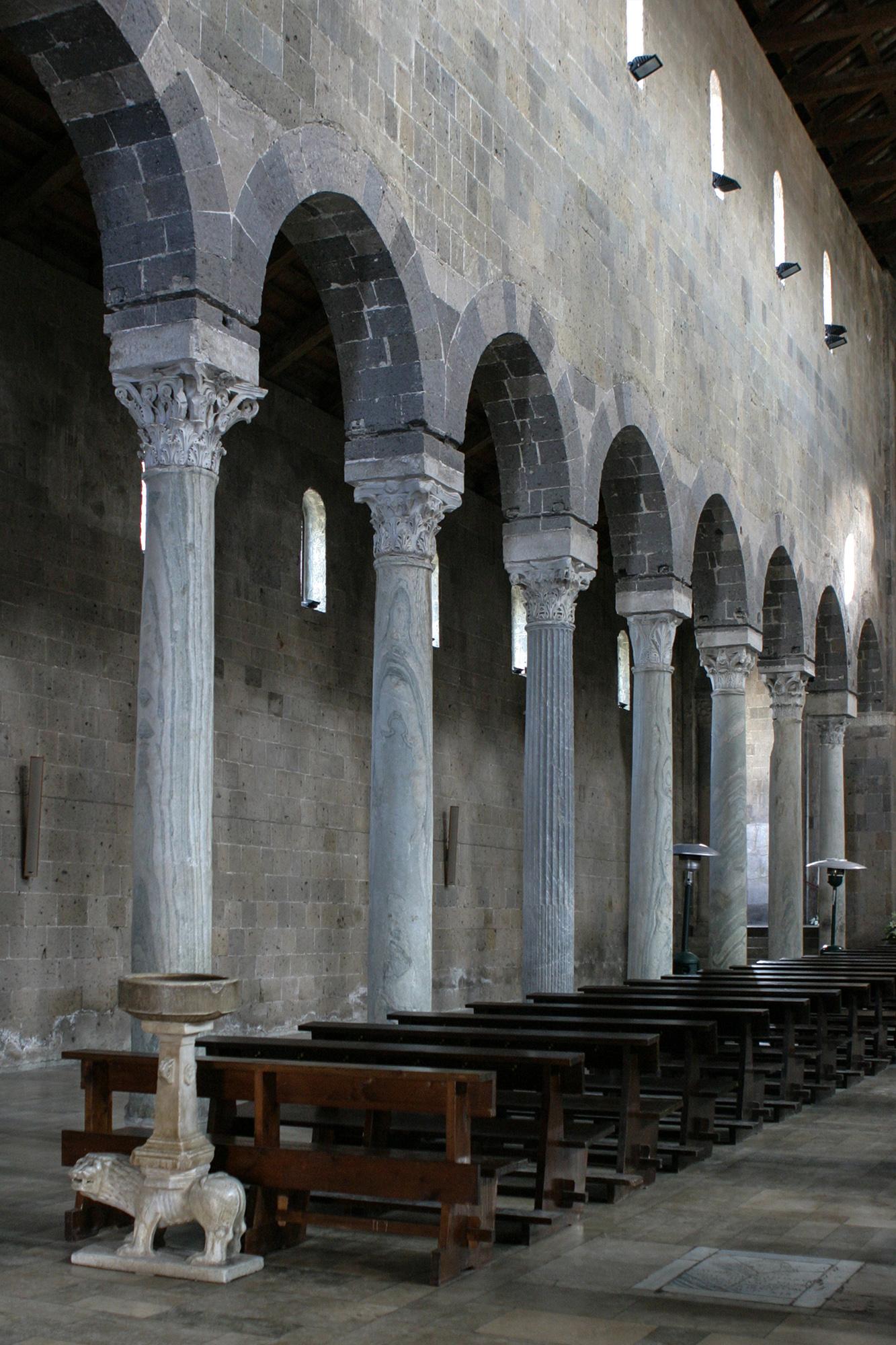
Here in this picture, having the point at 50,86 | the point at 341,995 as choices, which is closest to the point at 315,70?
the point at 50,86

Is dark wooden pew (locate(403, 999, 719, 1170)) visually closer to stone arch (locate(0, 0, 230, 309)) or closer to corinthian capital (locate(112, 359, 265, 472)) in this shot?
corinthian capital (locate(112, 359, 265, 472))

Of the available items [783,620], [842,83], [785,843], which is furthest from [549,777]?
[842,83]

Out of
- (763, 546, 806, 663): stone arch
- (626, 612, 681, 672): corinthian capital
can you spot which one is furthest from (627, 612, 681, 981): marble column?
(763, 546, 806, 663): stone arch

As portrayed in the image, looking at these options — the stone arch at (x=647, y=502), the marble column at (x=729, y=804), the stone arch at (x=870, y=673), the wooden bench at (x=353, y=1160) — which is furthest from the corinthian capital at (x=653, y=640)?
the stone arch at (x=870, y=673)

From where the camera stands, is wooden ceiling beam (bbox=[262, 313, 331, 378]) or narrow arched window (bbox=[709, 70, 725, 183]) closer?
Answer: wooden ceiling beam (bbox=[262, 313, 331, 378])

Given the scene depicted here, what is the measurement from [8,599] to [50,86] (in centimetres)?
549

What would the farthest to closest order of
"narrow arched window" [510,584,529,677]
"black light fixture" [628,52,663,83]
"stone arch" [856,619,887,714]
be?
"stone arch" [856,619,887,714], "narrow arched window" [510,584,529,677], "black light fixture" [628,52,663,83]

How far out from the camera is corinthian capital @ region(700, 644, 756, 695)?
18.0 m

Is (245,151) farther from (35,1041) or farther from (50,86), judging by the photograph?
(35,1041)

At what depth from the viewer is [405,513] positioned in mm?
10258

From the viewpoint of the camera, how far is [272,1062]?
5.65 metres

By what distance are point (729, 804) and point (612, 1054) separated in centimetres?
1112

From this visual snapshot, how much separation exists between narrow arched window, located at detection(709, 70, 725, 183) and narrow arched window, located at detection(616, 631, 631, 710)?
9137mm

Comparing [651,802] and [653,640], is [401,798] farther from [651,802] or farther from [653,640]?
[653,640]
